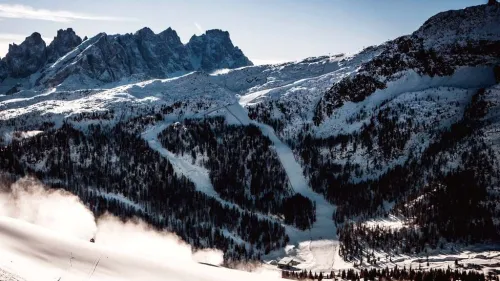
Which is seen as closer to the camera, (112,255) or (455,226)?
(112,255)

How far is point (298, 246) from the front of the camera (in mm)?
177000

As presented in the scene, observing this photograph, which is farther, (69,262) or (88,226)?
(88,226)

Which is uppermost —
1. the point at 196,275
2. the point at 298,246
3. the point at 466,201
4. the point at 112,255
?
the point at 112,255

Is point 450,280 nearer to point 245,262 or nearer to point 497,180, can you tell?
point 245,262

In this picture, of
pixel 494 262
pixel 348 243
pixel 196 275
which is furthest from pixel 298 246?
pixel 196 275

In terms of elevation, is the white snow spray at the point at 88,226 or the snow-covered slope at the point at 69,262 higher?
the snow-covered slope at the point at 69,262

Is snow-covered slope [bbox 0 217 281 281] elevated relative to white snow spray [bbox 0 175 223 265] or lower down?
elevated

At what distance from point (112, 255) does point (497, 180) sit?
7488 inches

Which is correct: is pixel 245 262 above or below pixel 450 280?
below

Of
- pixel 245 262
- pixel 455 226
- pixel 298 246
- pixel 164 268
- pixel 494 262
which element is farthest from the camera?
pixel 298 246

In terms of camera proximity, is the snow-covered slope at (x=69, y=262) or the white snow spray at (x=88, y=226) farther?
the white snow spray at (x=88, y=226)

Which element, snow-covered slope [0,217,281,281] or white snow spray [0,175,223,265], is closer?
snow-covered slope [0,217,281,281]

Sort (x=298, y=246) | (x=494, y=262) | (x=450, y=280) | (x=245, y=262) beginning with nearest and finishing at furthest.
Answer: (x=450, y=280)
(x=494, y=262)
(x=245, y=262)
(x=298, y=246)

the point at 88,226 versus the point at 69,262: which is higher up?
the point at 69,262
